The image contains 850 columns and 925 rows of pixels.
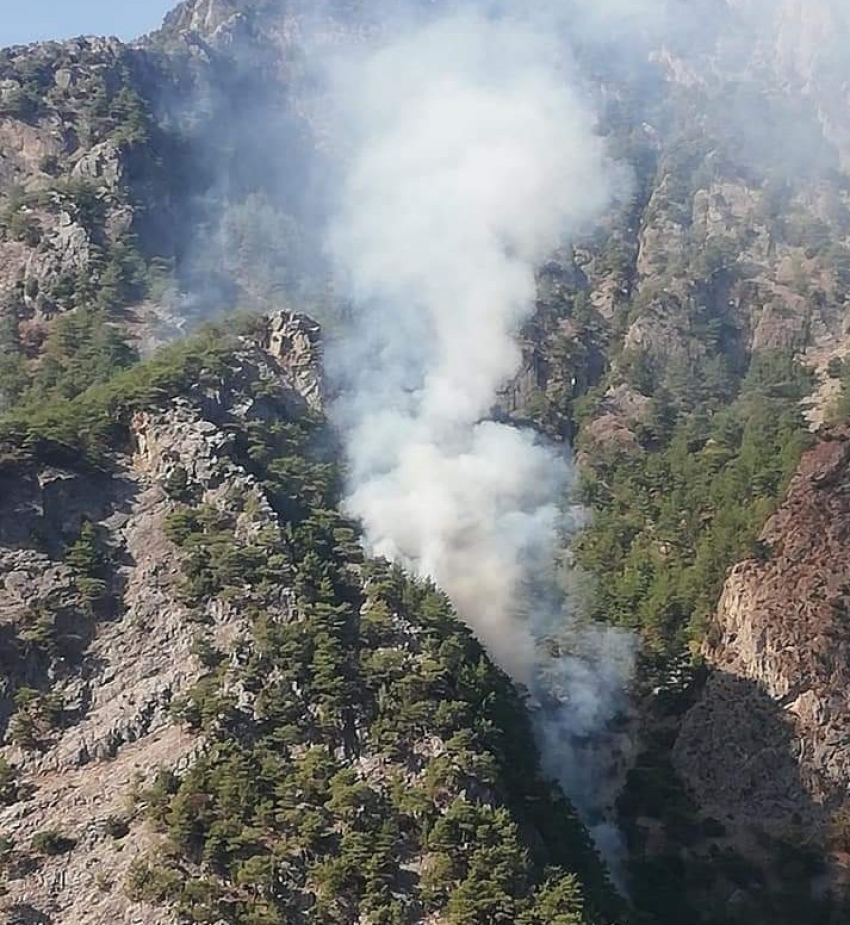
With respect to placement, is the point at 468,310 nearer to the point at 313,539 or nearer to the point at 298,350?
the point at 298,350

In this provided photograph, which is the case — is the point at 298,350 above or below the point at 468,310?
below

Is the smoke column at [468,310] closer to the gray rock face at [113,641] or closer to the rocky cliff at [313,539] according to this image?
the rocky cliff at [313,539]

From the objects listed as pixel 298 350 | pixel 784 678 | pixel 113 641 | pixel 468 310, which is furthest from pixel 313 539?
pixel 468 310

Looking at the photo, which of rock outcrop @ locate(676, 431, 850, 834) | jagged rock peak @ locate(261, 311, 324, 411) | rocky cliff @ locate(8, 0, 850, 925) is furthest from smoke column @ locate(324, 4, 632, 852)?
rock outcrop @ locate(676, 431, 850, 834)

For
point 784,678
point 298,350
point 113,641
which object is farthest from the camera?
point 298,350

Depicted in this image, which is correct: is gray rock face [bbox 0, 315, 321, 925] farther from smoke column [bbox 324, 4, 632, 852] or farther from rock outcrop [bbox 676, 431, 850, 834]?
rock outcrop [bbox 676, 431, 850, 834]

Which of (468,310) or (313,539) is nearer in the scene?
(313,539)

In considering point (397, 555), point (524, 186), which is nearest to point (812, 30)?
point (524, 186)

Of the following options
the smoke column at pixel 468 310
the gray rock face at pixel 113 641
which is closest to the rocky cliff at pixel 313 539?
the gray rock face at pixel 113 641
